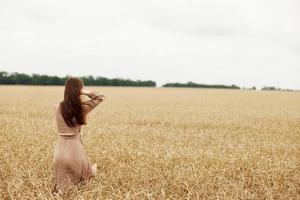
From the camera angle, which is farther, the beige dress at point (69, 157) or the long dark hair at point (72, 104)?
the beige dress at point (69, 157)

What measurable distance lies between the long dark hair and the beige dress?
128 mm

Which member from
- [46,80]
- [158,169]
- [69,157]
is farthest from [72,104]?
[46,80]

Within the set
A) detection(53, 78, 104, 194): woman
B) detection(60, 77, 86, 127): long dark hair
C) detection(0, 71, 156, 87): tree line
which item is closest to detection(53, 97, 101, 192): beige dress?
detection(53, 78, 104, 194): woman

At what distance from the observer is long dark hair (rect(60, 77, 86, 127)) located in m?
6.22

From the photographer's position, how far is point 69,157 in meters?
6.47

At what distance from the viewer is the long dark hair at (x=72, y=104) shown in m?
6.22

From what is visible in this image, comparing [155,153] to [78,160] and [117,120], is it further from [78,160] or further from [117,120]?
[117,120]

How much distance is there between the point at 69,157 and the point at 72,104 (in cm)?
76

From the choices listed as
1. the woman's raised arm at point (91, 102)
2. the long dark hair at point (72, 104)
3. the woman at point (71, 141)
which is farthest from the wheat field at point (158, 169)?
the woman's raised arm at point (91, 102)

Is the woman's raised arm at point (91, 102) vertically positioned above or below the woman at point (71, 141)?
above

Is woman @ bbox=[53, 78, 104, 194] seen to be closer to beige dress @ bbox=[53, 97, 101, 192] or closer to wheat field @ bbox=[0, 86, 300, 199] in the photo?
beige dress @ bbox=[53, 97, 101, 192]

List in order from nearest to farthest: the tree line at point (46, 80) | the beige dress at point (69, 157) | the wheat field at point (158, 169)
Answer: the wheat field at point (158, 169) → the beige dress at point (69, 157) → the tree line at point (46, 80)

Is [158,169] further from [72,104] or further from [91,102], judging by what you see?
[72,104]

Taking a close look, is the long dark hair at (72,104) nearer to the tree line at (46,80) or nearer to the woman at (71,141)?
the woman at (71,141)
